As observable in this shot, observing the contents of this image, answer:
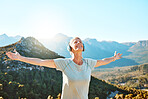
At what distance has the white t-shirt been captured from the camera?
2.57 meters

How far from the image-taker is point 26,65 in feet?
77.6

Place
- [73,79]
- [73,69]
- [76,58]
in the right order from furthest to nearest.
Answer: [76,58] → [73,69] → [73,79]

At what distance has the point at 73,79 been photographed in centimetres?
255

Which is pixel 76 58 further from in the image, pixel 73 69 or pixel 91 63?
pixel 91 63

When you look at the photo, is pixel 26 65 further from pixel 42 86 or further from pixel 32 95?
pixel 32 95

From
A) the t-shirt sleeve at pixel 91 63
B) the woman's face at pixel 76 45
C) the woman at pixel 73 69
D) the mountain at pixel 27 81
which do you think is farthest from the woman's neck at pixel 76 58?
the mountain at pixel 27 81

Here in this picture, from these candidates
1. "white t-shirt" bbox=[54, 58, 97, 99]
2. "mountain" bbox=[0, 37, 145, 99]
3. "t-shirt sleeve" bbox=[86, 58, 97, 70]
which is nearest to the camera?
"white t-shirt" bbox=[54, 58, 97, 99]

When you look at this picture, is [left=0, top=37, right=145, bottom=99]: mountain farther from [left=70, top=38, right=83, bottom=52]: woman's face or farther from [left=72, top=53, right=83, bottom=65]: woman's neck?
[left=70, top=38, right=83, bottom=52]: woman's face

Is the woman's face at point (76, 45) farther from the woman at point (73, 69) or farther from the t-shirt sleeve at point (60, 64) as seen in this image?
the t-shirt sleeve at point (60, 64)

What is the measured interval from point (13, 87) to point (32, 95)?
236 centimetres

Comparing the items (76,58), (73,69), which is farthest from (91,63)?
(73,69)

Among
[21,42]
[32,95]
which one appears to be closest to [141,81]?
[21,42]

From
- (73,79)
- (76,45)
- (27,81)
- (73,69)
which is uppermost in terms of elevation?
(76,45)

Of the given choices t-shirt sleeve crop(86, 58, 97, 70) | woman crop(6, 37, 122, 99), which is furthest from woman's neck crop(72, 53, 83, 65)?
t-shirt sleeve crop(86, 58, 97, 70)
